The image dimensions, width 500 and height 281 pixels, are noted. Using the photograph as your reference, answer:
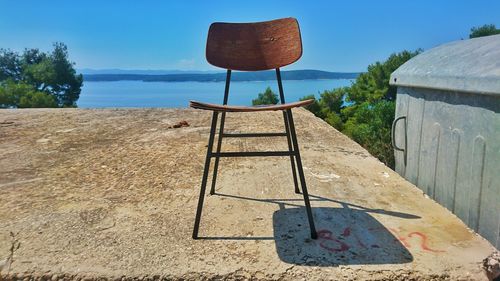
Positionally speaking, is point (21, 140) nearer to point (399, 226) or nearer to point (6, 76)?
point (399, 226)

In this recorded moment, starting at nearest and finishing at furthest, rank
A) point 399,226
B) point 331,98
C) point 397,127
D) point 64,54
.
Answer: point 399,226, point 397,127, point 331,98, point 64,54

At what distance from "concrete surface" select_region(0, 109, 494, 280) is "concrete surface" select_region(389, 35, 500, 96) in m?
0.58

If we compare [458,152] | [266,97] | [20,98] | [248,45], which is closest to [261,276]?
[248,45]

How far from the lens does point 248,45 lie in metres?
1.86

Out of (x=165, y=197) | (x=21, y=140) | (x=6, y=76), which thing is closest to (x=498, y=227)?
(x=165, y=197)

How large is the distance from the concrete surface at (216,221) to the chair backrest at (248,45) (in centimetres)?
67

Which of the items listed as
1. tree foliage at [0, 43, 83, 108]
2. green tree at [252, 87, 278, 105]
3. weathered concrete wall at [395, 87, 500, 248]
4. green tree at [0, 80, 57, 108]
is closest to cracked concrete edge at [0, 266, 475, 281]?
weathered concrete wall at [395, 87, 500, 248]

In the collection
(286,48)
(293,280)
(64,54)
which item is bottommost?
(293,280)

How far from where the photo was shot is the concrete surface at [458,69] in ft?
5.49

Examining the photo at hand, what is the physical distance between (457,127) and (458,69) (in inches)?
12.3

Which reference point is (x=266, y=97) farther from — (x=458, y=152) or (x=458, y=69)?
(x=458, y=152)

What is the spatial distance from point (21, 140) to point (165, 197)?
2.00 meters

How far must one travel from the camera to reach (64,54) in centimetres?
2441

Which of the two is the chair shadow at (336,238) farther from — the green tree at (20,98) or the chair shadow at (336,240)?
the green tree at (20,98)
